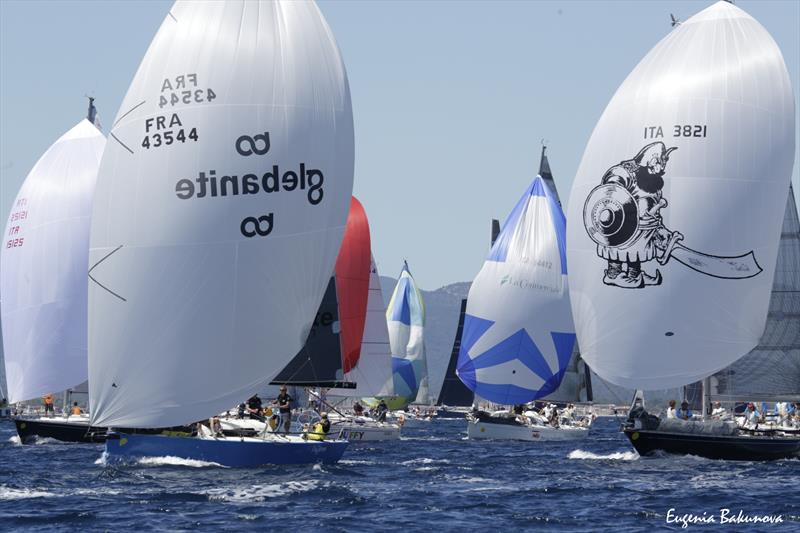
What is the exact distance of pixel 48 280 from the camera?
4581cm

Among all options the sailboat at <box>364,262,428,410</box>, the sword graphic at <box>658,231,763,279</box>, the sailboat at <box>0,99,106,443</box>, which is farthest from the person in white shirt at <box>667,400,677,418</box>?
the sailboat at <box>364,262,428,410</box>

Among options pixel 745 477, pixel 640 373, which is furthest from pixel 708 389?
pixel 745 477

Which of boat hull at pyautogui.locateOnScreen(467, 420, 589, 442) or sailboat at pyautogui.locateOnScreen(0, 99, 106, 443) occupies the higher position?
sailboat at pyautogui.locateOnScreen(0, 99, 106, 443)

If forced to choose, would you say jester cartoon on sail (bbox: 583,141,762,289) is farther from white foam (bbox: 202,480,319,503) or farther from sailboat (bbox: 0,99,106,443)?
sailboat (bbox: 0,99,106,443)

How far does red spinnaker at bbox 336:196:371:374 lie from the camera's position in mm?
46188

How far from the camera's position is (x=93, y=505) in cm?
2636

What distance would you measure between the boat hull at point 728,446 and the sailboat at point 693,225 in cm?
4

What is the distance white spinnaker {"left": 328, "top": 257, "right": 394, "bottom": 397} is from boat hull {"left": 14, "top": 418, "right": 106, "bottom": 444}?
887 centimetres

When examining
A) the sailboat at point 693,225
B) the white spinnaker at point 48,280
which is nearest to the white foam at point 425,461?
the sailboat at point 693,225

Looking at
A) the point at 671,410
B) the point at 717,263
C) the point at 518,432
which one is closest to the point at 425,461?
the point at 671,410

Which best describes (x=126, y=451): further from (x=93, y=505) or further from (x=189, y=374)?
(x=93, y=505)

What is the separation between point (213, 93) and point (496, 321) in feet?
85.5

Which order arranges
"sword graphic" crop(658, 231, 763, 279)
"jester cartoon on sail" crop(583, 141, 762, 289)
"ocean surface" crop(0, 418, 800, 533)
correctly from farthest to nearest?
"jester cartoon on sail" crop(583, 141, 762, 289) < "sword graphic" crop(658, 231, 763, 279) < "ocean surface" crop(0, 418, 800, 533)

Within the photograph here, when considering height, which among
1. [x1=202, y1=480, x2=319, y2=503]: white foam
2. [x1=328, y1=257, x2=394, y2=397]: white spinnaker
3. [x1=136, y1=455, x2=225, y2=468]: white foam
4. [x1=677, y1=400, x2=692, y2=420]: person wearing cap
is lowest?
[x1=202, y1=480, x2=319, y2=503]: white foam
